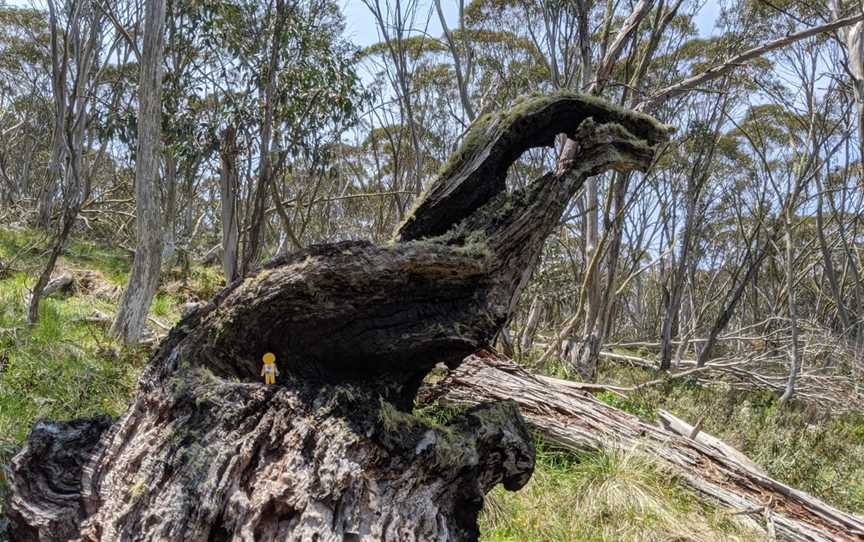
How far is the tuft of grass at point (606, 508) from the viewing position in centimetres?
325

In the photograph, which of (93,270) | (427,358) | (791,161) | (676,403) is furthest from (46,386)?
(791,161)

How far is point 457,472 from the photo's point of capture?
192 cm

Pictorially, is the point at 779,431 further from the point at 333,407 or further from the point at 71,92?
the point at 71,92

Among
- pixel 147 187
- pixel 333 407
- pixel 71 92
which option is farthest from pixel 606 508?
pixel 71 92

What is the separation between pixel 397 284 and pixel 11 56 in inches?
786

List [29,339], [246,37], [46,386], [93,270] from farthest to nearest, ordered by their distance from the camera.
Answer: [93,270]
[246,37]
[29,339]
[46,386]

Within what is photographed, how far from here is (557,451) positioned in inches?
167

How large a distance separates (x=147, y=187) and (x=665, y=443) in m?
5.09

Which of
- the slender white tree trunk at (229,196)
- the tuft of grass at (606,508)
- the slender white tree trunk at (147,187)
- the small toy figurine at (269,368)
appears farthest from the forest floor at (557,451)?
the small toy figurine at (269,368)

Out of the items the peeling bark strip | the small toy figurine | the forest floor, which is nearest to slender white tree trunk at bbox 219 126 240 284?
the forest floor

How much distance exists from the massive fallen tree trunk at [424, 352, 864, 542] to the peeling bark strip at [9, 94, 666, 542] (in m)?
1.80

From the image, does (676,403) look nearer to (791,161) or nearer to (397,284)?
(397,284)

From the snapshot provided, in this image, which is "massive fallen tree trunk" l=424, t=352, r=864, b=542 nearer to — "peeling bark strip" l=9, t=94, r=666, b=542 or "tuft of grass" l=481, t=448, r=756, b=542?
"tuft of grass" l=481, t=448, r=756, b=542

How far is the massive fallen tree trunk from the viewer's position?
3525 mm
